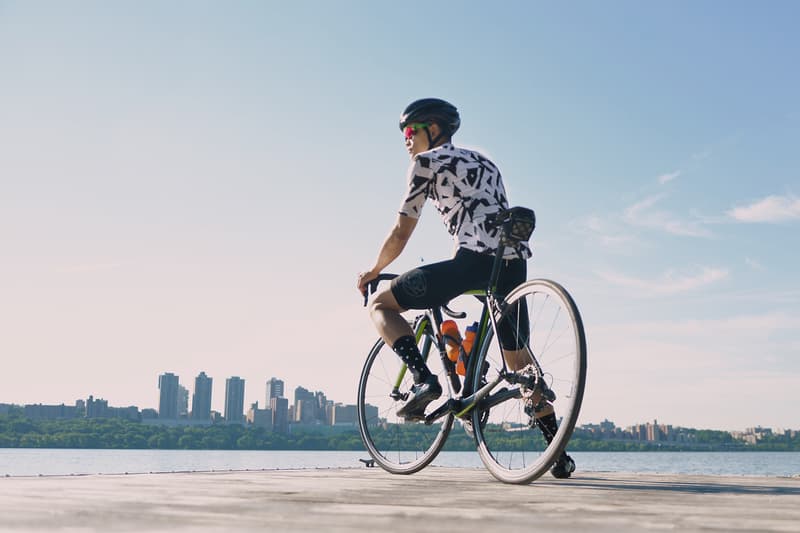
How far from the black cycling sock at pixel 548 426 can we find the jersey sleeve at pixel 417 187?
169cm

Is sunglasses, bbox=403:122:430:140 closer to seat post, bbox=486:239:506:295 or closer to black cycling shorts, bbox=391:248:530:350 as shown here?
black cycling shorts, bbox=391:248:530:350

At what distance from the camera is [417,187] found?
219 inches

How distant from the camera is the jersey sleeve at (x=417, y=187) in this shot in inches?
217

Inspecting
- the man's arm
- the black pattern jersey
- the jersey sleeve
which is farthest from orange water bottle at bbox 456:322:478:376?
the jersey sleeve

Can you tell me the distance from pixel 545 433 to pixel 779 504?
1849 millimetres

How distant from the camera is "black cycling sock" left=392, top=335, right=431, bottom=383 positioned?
5.43 m

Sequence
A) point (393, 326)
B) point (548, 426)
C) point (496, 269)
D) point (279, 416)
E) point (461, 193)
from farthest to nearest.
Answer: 1. point (279, 416)
2. point (393, 326)
3. point (461, 193)
4. point (496, 269)
5. point (548, 426)

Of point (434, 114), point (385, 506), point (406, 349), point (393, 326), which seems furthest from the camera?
point (434, 114)

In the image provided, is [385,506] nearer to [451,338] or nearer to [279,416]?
[451,338]

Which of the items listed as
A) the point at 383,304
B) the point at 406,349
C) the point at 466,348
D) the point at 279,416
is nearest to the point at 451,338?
the point at 466,348

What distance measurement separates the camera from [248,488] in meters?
4.31

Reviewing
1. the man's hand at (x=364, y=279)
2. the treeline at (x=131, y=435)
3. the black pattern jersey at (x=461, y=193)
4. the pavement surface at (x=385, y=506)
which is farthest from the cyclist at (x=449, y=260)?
the treeline at (x=131, y=435)

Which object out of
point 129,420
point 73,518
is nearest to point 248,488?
point 73,518

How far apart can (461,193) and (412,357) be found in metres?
1.21
